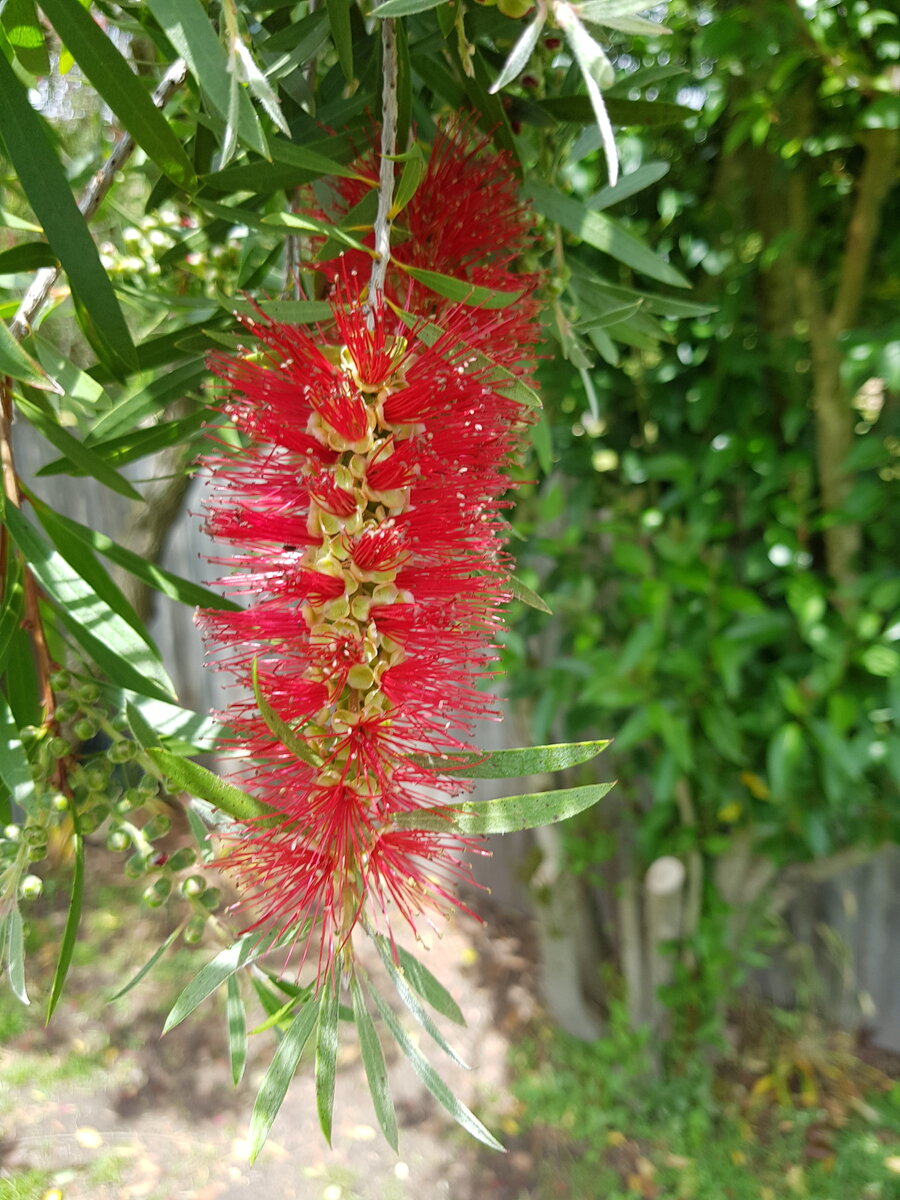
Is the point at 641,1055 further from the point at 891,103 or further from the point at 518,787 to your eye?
the point at 891,103

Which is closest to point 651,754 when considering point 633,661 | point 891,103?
point 633,661

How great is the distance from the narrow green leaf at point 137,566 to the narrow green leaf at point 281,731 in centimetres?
18

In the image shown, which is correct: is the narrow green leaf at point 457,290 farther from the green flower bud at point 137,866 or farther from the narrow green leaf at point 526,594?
the green flower bud at point 137,866

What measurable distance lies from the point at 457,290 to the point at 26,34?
0.77 feet

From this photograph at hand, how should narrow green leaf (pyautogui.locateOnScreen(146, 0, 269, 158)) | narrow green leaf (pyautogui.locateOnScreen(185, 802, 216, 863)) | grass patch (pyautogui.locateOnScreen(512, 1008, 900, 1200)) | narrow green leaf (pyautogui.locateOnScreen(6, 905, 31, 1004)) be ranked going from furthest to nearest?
grass patch (pyautogui.locateOnScreen(512, 1008, 900, 1200))
narrow green leaf (pyautogui.locateOnScreen(185, 802, 216, 863))
narrow green leaf (pyautogui.locateOnScreen(6, 905, 31, 1004))
narrow green leaf (pyautogui.locateOnScreen(146, 0, 269, 158))

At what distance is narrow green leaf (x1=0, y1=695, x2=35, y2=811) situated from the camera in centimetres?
42

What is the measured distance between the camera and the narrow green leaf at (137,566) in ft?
1.69

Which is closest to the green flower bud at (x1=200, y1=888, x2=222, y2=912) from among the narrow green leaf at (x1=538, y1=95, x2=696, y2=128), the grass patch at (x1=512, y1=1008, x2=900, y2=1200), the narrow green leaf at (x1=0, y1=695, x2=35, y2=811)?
the narrow green leaf at (x1=0, y1=695, x2=35, y2=811)

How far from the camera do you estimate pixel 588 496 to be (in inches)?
52.4

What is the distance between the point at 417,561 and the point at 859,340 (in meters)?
0.75

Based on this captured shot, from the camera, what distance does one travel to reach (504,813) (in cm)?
36

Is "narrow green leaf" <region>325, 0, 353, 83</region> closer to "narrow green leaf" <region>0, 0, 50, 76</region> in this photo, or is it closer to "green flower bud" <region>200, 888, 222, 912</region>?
"narrow green leaf" <region>0, 0, 50, 76</region>

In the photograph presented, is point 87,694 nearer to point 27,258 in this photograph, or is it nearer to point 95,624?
point 95,624

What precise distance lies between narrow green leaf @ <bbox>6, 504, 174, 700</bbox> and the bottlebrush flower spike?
6cm
